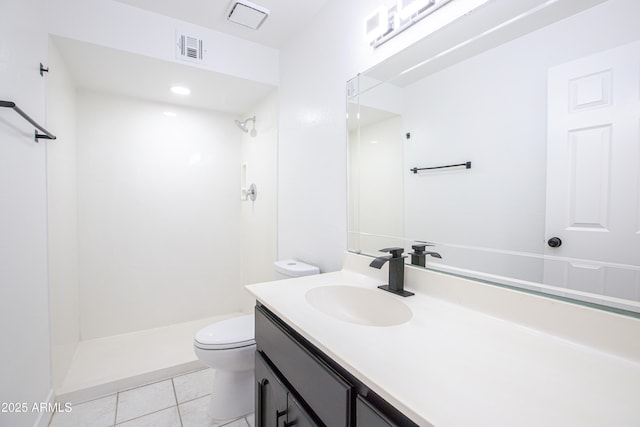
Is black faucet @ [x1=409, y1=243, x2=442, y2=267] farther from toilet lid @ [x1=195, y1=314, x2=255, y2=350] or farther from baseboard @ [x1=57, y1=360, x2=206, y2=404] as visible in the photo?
baseboard @ [x1=57, y1=360, x2=206, y2=404]

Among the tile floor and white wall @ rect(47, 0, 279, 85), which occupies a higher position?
white wall @ rect(47, 0, 279, 85)

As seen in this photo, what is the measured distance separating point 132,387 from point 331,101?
7.35ft

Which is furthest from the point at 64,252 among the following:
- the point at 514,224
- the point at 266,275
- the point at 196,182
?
the point at 514,224

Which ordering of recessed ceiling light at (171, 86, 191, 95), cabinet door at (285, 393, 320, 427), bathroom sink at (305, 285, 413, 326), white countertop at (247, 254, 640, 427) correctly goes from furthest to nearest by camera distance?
recessed ceiling light at (171, 86, 191, 95) < bathroom sink at (305, 285, 413, 326) < cabinet door at (285, 393, 320, 427) < white countertop at (247, 254, 640, 427)

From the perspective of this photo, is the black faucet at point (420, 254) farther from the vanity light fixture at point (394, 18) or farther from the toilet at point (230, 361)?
the vanity light fixture at point (394, 18)

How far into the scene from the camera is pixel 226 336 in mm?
1577

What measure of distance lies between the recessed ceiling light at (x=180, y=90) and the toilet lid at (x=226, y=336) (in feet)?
6.11

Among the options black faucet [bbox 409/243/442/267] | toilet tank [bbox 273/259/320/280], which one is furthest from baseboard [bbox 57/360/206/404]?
black faucet [bbox 409/243/442/267]

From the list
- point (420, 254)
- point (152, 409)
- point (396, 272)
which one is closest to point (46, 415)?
point (152, 409)

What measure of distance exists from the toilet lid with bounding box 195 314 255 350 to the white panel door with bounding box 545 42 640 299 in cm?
139

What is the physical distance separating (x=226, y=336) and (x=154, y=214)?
1637mm

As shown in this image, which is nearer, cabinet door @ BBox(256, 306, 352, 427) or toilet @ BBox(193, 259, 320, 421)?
cabinet door @ BBox(256, 306, 352, 427)

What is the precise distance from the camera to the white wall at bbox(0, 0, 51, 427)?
1098 mm

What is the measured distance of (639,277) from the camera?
68cm
